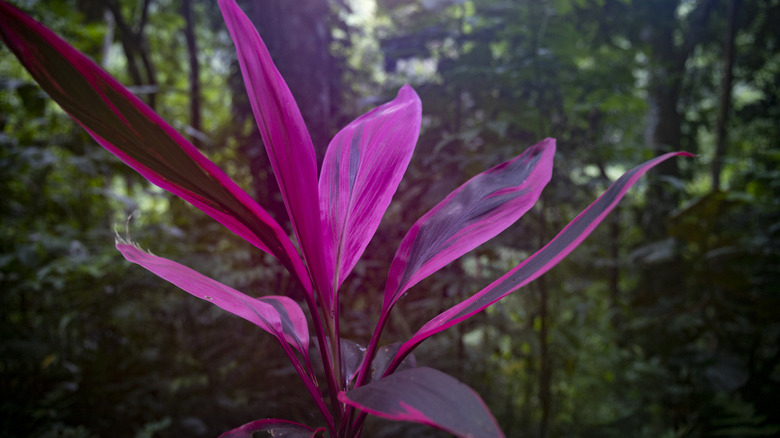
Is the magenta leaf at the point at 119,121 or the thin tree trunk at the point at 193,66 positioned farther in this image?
the thin tree trunk at the point at 193,66

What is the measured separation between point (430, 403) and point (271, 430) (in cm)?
19

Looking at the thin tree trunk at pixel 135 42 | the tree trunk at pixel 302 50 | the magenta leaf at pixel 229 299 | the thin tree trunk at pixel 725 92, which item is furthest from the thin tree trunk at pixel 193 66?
the thin tree trunk at pixel 725 92

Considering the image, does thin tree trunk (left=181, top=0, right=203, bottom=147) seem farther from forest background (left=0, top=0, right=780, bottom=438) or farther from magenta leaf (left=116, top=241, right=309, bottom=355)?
magenta leaf (left=116, top=241, right=309, bottom=355)

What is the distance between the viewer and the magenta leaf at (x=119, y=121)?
0.22 meters

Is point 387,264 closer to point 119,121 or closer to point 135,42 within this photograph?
point 119,121

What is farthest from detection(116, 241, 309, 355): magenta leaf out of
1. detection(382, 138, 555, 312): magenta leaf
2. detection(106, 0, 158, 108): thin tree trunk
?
detection(106, 0, 158, 108): thin tree trunk

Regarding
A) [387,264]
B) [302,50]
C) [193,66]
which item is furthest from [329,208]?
[193,66]

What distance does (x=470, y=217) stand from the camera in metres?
0.37

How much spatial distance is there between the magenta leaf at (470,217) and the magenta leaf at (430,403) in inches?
5.1

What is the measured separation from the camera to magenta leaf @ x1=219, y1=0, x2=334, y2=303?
11.6 inches

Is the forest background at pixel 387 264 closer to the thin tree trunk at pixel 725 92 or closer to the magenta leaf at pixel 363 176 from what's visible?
the thin tree trunk at pixel 725 92

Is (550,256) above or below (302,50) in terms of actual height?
below

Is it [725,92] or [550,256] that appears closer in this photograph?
[550,256]

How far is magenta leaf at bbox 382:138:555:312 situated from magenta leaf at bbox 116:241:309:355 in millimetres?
102
